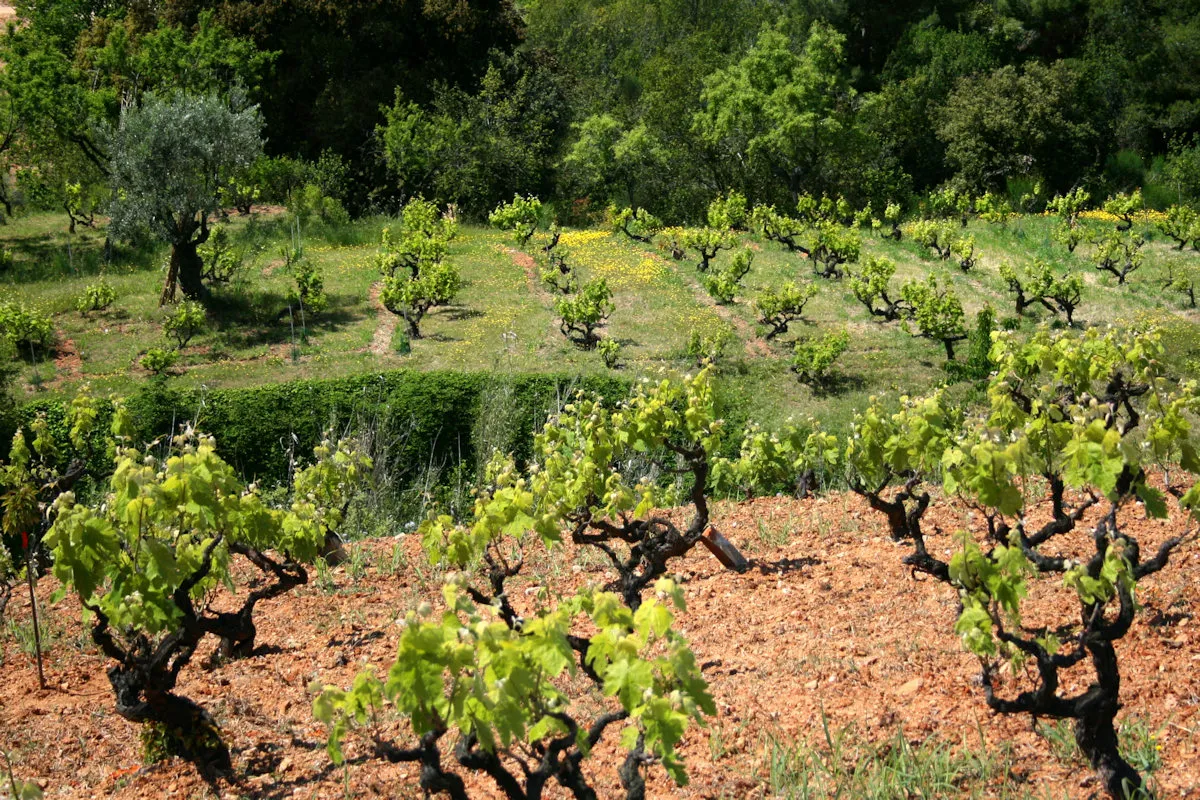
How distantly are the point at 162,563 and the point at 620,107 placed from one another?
33098 millimetres

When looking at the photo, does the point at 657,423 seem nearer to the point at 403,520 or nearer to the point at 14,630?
the point at 14,630

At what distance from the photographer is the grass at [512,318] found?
57.4 ft

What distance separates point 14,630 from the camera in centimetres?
701

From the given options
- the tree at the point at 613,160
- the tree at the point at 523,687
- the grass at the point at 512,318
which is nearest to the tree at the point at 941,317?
the grass at the point at 512,318

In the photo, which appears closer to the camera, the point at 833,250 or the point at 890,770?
the point at 890,770

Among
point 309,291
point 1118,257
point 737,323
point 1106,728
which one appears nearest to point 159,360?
point 309,291

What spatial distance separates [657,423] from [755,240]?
21.1 metres

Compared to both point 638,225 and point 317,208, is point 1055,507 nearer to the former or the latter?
point 638,225

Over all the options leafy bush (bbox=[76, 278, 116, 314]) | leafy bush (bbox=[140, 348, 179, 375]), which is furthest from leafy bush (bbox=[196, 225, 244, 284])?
leafy bush (bbox=[140, 348, 179, 375])

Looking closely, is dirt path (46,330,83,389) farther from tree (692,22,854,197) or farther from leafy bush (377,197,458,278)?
tree (692,22,854,197)

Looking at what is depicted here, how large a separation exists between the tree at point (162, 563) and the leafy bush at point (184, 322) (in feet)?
43.9

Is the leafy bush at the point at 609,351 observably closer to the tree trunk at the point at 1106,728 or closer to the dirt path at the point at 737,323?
the dirt path at the point at 737,323

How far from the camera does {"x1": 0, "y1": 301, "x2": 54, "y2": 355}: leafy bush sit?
17.2m

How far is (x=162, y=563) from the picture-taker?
4496 mm
